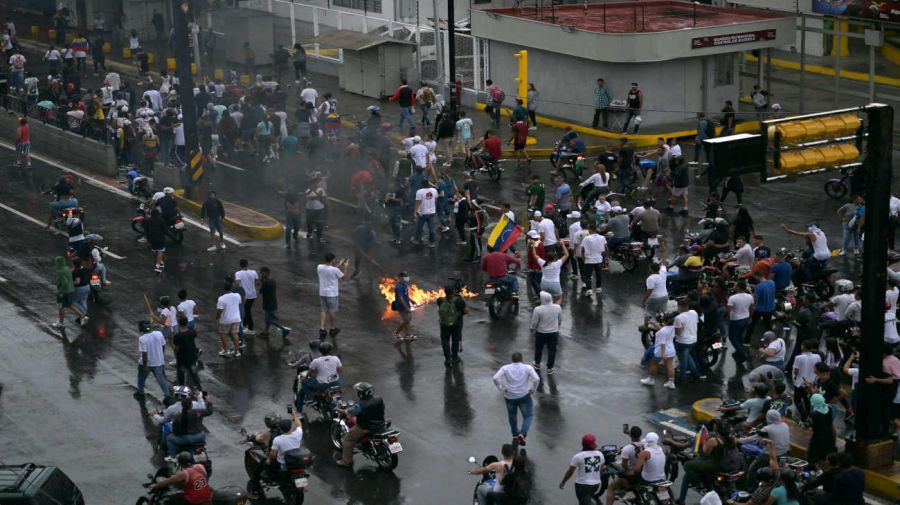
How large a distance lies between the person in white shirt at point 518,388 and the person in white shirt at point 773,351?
3.66 m

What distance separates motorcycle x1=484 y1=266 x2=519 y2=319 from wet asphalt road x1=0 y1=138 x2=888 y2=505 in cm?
23

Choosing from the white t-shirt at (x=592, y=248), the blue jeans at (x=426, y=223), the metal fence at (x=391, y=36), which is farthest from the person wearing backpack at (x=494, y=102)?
the white t-shirt at (x=592, y=248)

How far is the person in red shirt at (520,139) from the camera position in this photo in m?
36.8

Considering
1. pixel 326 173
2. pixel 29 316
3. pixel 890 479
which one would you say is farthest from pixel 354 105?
pixel 890 479

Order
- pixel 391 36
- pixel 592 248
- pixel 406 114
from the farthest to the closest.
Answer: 1. pixel 391 36
2. pixel 406 114
3. pixel 592 248

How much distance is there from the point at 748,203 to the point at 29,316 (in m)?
16.1

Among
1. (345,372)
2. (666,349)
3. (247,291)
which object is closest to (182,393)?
(345,372)

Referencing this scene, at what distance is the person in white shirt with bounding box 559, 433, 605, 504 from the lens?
18.0 metres

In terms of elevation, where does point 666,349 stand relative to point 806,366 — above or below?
below

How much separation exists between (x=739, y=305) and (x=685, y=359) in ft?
4.97

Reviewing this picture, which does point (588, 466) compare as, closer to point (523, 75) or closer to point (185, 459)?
point (185, 459)

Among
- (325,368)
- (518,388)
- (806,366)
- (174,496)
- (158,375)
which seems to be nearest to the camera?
(174,496)

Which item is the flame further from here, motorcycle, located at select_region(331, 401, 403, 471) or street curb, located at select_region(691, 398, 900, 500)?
street curb, located at select_region(691, 398, 900, 500)

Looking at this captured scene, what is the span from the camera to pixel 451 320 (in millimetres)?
23547
